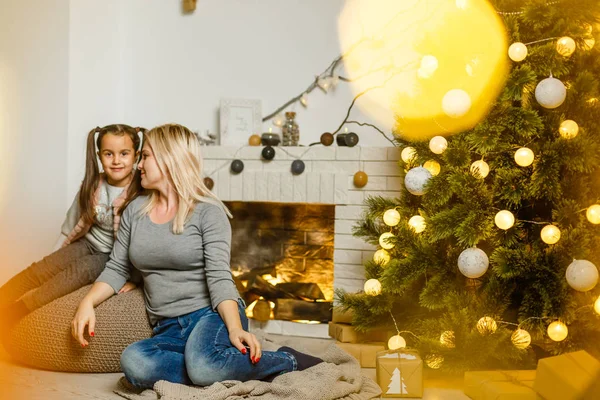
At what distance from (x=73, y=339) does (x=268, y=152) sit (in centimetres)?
120

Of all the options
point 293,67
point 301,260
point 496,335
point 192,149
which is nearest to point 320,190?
point 301,260

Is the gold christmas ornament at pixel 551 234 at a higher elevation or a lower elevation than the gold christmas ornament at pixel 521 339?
higher

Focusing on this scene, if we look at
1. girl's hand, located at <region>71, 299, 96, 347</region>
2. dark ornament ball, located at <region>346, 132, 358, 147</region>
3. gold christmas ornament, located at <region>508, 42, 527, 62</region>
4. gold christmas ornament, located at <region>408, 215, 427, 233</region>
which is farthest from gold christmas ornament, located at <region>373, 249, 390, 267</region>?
girl's hand, located at <region>71, 299, 96, 347</region>

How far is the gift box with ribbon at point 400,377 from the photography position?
2154 millimetres

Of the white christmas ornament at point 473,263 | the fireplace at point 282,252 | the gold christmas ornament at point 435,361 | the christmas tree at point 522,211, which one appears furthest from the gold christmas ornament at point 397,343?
the fireplace at point 282,252

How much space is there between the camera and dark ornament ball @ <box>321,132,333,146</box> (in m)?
2.99

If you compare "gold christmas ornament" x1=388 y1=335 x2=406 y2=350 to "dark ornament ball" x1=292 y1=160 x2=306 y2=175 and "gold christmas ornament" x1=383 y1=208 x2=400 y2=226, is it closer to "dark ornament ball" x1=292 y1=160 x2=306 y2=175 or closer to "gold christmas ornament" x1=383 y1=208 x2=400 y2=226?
"gold christmas ornament" x1=383 y1=208 x2=400 y2=226

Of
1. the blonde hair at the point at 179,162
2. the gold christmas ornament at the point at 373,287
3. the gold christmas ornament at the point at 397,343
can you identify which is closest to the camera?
the blonde hair at the point at 179,162

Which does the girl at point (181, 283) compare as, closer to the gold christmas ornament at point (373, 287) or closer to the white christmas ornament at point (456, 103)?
the gold christmas ornament at point (373, 287)

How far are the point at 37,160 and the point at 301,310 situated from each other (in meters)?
1.40

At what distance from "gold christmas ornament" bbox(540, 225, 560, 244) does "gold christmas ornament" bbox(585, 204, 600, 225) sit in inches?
4.2

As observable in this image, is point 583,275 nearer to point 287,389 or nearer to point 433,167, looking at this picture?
point 433,167

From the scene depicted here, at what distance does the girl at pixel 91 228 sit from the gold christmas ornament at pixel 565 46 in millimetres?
1603

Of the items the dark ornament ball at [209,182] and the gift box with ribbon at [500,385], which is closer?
the gift box with ribbon at [500,385]
